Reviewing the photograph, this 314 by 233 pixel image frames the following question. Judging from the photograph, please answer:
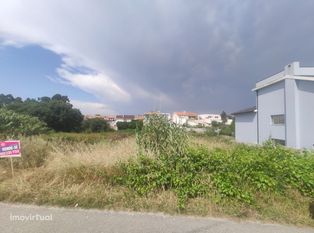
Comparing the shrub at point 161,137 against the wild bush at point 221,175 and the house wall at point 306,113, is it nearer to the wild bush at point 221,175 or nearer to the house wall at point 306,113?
the wild bush at point 221,175

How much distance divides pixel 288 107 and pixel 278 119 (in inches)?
120

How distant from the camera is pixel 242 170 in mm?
5395

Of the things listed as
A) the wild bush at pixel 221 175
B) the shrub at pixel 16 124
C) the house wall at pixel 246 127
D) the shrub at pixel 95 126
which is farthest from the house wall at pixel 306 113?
the shrub at pixel 95 126

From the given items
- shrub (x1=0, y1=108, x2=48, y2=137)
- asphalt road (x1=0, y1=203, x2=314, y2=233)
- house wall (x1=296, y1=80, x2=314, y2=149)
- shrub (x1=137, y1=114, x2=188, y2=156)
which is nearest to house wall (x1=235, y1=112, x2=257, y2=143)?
house wall (x1=296, y1=80, x2=314, y2=149)

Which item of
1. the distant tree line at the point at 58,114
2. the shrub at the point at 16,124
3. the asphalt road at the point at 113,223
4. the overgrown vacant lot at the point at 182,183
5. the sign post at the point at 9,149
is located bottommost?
the asphalt road at the point at 113,223

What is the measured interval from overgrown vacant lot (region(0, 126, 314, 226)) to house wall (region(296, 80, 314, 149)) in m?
15.5

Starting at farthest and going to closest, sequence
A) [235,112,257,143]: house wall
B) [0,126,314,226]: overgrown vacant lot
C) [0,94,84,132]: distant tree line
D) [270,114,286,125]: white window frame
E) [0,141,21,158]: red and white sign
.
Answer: [0,94,84,132]: distant tree line, [235,112,257,143]: house wall, [270,114,286,125]: white window frame, [0,141,21,158]: red and white sign, [0,126,314,226]: overgrown vacant lot

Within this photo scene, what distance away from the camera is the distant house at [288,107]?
20.1 m

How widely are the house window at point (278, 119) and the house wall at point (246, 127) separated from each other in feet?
17.3

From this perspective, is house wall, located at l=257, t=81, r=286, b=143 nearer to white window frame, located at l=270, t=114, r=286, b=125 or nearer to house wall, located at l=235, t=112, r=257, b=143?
white window frame, located at l=270, t=114, r=286, b=125

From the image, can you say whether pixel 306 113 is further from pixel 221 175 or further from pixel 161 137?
pixel 221 175

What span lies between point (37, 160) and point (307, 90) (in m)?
19.3

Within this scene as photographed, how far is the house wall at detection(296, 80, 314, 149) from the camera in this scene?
19.6m

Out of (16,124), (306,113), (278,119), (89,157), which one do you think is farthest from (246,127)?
(89,157)
